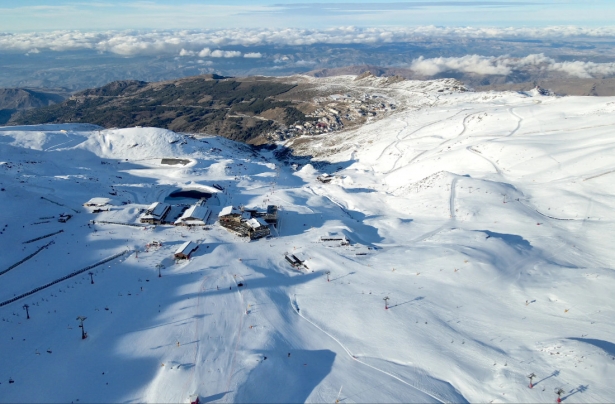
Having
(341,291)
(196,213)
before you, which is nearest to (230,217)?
(196,213)

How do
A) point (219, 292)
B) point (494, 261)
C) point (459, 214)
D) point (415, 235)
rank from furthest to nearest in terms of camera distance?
1. point (459, 214)
2. point (415, 235)
3. point (494, 261)
4. point (219, 292)

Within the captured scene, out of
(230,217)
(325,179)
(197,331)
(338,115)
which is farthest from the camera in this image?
(338,115)

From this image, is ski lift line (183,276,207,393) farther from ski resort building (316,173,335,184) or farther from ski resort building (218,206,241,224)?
ski resort building (316,173,335,184)

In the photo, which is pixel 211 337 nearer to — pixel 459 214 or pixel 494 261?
pixel 494 261

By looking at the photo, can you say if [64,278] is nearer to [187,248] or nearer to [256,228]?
[187,248]

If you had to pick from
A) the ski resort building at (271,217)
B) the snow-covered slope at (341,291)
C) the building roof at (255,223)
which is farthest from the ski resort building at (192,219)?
the ski resort building at (271,217)

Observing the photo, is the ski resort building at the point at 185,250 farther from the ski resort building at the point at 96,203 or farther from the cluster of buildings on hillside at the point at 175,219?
the ski resort building at the point at 96,203

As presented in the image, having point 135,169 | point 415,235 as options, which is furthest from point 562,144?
point 135,169
